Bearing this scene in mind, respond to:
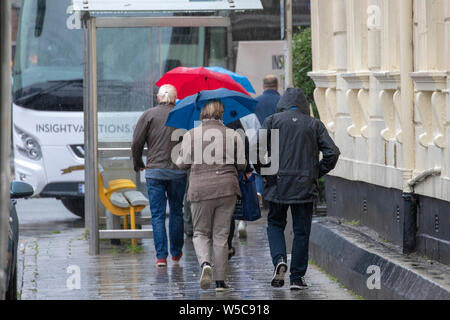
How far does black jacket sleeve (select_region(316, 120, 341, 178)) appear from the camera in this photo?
9.52m

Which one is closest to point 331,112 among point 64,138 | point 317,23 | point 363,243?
point 317,23

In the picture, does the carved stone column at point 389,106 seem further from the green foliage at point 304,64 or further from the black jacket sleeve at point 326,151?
the green foliage at point 304,64

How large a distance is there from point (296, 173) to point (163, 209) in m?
2.46

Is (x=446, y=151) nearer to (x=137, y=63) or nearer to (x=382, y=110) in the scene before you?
(x=382, y=110)

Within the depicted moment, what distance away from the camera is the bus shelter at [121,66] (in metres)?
12.3

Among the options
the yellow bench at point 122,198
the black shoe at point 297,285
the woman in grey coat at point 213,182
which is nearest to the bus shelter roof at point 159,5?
the yellow bench at point 122,198

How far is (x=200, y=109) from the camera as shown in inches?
428

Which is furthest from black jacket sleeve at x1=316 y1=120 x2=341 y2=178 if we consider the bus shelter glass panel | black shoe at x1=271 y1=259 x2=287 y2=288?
the bus shelter glass panel

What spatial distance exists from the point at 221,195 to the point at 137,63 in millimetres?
4330

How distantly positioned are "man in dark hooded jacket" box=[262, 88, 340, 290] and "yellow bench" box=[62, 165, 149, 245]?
315cm

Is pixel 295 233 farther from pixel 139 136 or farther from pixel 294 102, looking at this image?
pixel 139 136

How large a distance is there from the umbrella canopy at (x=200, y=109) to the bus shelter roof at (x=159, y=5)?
5.50 feet

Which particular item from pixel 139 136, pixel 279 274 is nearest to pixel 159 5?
pixel 139 136

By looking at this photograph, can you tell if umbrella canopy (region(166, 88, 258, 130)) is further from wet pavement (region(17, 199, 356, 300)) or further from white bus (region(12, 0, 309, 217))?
white bus (region(12, 0, 309, 217))
